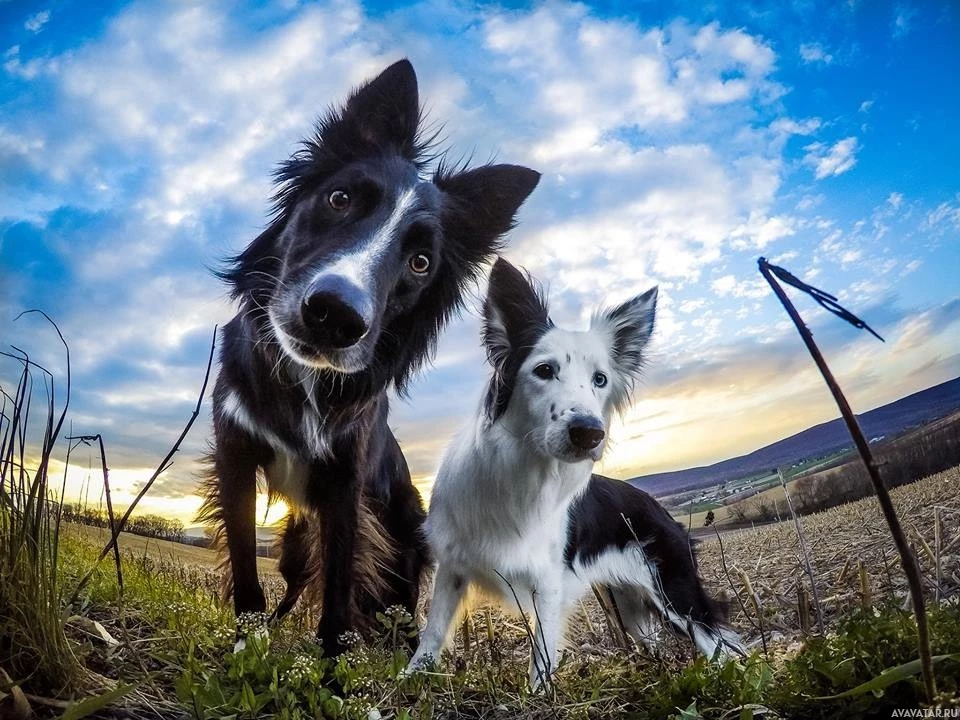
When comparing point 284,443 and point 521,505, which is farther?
point 521,505

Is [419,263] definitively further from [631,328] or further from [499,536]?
[499,536]

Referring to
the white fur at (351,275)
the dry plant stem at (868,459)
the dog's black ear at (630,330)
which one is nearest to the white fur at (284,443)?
the white fur at (351,275)

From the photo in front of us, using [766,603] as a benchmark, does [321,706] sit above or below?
above

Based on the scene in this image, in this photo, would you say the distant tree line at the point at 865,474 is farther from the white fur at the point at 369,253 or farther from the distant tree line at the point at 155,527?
the distant tree line at the point at 155,527

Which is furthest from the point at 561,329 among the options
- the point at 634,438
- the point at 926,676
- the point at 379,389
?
the point at 926,676

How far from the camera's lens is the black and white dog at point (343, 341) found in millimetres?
2283

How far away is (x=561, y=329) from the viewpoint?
289 centimetres

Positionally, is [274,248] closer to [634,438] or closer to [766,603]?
[634,438]

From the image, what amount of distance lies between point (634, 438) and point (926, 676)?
1738mm

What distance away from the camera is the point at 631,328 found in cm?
296

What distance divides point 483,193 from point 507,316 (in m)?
0.51

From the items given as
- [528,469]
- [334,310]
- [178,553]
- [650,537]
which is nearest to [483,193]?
[334,310]

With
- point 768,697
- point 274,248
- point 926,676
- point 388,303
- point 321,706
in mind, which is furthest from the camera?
point 274,248

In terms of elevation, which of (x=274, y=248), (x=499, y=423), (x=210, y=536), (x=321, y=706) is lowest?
(x=321, y=706)
